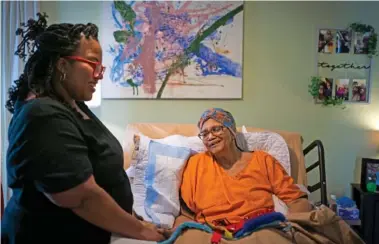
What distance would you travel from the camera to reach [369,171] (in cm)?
246

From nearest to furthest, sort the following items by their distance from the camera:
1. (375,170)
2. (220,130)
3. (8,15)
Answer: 1. (220,130)
2. (8,15)
3. (375,170)

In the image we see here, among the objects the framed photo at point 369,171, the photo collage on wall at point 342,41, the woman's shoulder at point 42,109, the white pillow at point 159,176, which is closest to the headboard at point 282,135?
the white pillow at point 159,176

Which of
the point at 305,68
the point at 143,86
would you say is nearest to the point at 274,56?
the point at 305,68

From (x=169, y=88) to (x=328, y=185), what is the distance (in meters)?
1.50

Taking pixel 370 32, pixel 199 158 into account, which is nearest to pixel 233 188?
pixel 199 158

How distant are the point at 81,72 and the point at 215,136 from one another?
42.0 inches

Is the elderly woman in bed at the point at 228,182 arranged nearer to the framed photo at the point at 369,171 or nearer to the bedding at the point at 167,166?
the bedding at the point at 167,166

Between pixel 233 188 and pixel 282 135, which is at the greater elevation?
pixel 282 135

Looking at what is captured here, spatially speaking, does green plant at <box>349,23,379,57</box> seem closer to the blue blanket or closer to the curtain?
the blue blanket

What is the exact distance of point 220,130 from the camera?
6.18 ft

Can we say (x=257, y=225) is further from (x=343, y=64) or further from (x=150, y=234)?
(x=343, y=64)

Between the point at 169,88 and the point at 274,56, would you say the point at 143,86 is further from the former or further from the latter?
the point at 274,56

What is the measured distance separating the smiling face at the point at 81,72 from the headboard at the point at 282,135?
1.21 metres

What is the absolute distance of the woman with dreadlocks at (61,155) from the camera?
786 millimetres
